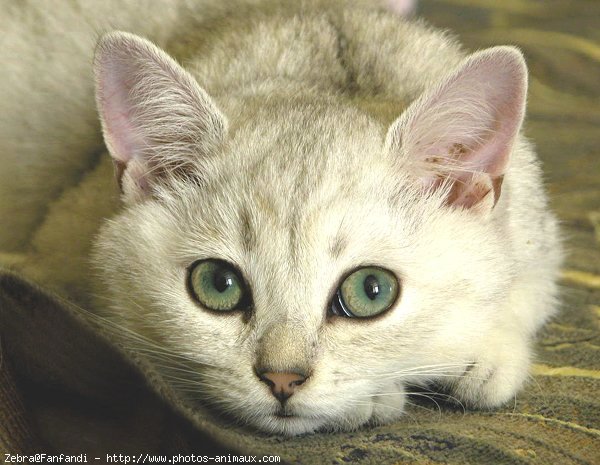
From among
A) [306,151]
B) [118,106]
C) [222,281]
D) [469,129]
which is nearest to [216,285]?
[222,281]

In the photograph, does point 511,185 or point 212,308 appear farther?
point 511,185

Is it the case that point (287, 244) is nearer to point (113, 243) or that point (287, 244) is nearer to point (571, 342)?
point (113, 243)

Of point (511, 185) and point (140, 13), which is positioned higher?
point (140, 13)

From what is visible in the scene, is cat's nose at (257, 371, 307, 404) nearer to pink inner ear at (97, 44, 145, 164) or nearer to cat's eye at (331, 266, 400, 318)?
cat's eye at (331, 266, 400, 318)

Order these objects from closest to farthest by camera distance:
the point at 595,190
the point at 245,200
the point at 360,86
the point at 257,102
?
the point at 245,200, the point at 257,102, the point at 360,86, the point at 595,190

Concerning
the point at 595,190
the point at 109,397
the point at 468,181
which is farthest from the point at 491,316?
the point at 595,190

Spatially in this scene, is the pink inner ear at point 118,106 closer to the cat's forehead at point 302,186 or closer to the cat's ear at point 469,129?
the cat's forehead at point 302,186

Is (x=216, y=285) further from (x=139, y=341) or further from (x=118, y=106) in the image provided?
(x=118, y=106)

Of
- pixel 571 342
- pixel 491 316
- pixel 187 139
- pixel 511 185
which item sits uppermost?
pixel 187 139
